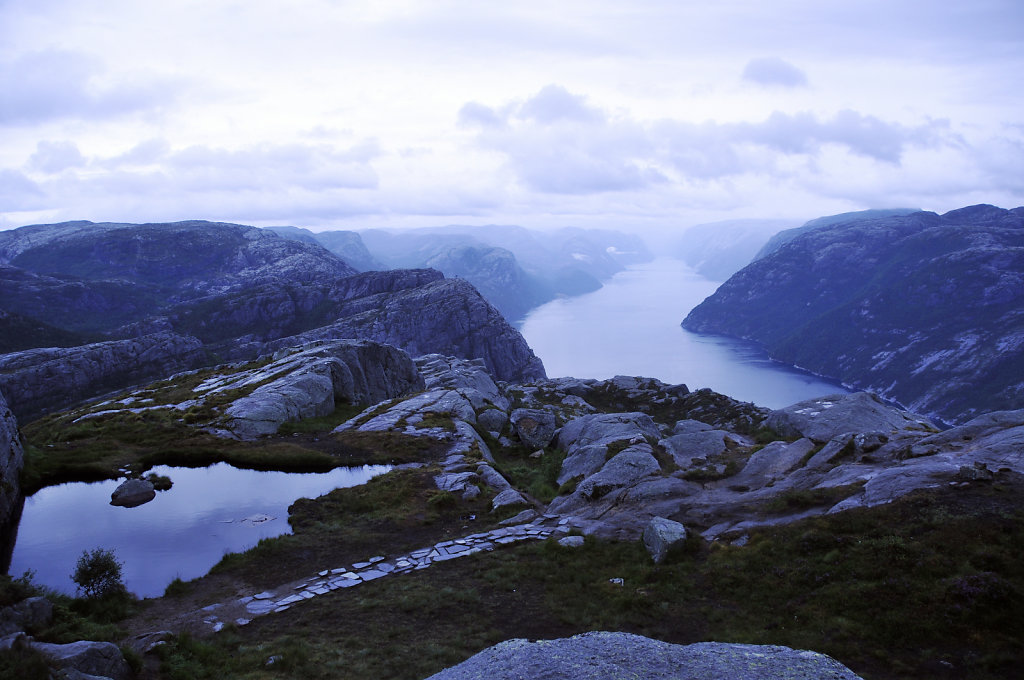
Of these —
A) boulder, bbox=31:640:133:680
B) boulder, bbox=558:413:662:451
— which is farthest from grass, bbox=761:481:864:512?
boulder, bbox=31:640:133:680

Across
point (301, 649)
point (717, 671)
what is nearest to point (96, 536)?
point (301, 649)

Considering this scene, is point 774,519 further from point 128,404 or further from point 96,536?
point 128,404

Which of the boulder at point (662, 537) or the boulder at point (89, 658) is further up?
the boulder at point (89, 658)

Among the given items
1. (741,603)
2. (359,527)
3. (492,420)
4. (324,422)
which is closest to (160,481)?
(359,527)

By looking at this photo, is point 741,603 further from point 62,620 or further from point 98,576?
point 98,576

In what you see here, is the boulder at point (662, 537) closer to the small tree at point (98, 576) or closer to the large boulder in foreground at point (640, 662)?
the large boulder in foreground at point (640, 662)

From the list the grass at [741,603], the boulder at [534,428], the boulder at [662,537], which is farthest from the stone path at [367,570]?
the boulder at [534,428]
